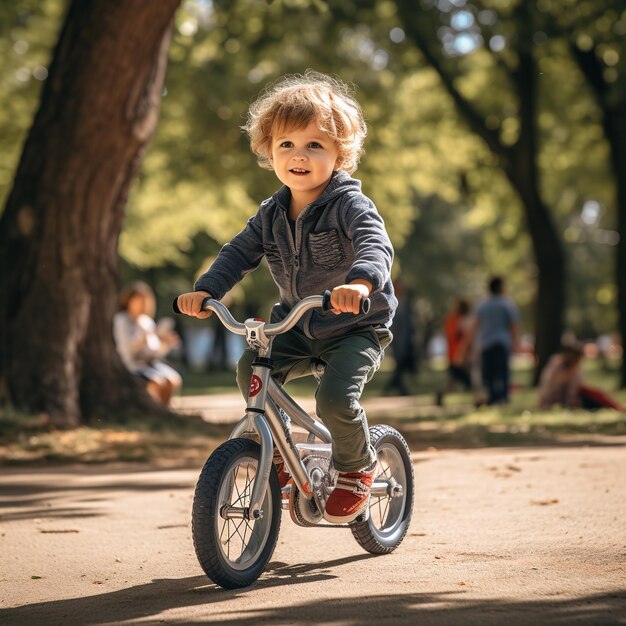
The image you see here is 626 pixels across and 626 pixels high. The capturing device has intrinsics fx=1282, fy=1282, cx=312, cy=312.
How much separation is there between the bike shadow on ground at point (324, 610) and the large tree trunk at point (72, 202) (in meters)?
6.52

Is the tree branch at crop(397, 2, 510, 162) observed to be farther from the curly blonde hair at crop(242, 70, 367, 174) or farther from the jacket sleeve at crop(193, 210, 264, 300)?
the jacket sleeve at crop(193, 210, 264, 300)

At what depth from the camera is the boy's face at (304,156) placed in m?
5.10

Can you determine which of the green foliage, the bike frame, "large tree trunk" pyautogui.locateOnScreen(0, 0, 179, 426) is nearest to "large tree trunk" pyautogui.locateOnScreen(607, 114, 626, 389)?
the green foliage

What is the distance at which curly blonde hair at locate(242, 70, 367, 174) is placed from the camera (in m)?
5.11

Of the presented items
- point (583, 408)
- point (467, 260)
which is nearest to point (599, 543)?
point (583, 408)

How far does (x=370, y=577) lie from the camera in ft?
16.2

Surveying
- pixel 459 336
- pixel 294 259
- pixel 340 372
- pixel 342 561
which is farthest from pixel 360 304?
pixel 459 336

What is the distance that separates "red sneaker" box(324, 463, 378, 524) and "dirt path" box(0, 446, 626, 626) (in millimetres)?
218

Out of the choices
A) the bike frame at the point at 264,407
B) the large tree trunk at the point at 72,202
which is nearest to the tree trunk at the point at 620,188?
the large tree trunk at the point at 72,202

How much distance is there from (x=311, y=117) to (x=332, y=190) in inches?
11.9

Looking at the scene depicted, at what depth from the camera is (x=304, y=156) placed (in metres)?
5.09

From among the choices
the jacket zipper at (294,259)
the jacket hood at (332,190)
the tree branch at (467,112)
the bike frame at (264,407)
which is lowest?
the bike frame at (264,407)

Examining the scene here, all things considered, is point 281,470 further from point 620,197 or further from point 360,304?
point 620,197

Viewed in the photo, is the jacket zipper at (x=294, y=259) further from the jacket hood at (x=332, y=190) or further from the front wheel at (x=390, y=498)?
the front wheel at (x=390, y=498)
